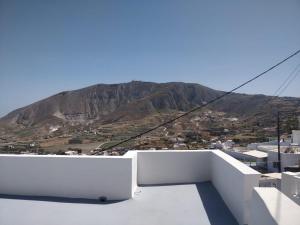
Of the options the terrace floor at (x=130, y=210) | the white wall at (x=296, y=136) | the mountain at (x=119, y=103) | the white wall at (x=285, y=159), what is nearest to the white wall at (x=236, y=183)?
the terrace floor at (x=130, y=210)

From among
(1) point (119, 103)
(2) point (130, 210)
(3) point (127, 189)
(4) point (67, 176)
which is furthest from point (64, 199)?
(1) point (119, 103)

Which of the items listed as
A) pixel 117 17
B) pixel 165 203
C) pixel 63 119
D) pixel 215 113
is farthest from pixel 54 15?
pixel 63 119

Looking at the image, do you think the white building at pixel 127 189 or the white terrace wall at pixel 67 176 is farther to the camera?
the white terrace wall at pixel 67 176

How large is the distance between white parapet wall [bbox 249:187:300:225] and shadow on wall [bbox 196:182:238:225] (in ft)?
3.48

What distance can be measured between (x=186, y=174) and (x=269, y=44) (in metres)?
5.08

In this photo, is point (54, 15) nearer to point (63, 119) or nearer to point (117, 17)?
point (117, 17)

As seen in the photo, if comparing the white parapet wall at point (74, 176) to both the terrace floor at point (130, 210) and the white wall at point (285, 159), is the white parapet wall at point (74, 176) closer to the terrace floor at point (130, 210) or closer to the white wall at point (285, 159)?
the terrace floor at point (130, 210)

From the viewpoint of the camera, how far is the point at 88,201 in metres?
4.35

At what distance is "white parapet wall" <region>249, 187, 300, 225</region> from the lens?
173 cm

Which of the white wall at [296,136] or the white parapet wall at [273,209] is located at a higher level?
the white parapet wall at [273,209]

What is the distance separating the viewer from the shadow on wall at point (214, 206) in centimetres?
353

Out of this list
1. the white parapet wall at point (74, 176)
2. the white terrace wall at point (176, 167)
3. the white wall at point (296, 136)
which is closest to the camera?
the white parapet wall at point (74, 176)

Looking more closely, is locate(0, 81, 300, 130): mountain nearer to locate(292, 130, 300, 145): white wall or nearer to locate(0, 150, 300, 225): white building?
locate(292, 130, 300, 145): white wall

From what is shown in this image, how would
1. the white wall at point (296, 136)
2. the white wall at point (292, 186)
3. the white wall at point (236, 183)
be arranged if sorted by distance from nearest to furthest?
the white wall at point (236, 183) < the white wall at point (292, 186) < the white wall at point (296, 136)
